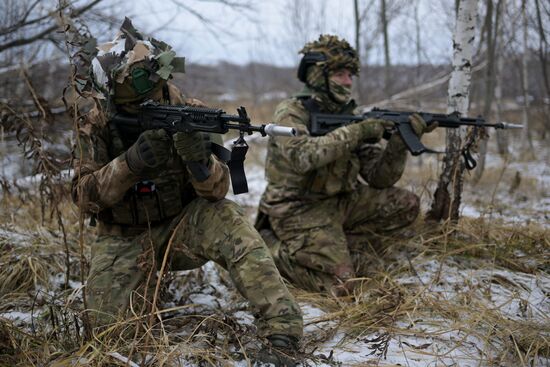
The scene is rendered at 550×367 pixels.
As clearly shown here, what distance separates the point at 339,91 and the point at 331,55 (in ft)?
0.95

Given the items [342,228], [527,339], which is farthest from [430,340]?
[342,228]

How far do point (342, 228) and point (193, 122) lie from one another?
190 cm

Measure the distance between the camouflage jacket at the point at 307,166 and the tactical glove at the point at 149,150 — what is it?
1.25 metres

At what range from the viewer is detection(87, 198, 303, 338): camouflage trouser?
2117mm

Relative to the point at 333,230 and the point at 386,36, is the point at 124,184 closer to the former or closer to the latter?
the point at 333,230

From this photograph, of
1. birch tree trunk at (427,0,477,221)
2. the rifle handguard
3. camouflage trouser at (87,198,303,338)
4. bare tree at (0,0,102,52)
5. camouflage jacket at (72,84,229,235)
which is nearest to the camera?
the rifle handguard

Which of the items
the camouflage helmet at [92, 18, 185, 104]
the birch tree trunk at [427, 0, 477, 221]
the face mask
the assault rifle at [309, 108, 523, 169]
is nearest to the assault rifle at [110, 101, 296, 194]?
the camouflage helmet at [92, 18, 185, 104]

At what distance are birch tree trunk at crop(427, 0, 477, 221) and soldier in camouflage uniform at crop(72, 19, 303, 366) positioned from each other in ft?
6.06

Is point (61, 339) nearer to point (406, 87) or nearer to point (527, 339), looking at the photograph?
point (527, 339)

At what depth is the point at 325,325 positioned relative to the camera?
243 cm

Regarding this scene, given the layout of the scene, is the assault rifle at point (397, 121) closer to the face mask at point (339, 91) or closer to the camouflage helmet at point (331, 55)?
the face mask at point (339, 91)

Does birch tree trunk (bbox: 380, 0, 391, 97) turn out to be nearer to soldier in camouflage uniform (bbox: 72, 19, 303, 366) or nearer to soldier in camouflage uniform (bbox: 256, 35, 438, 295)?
soldier in camouflage uniform (bbox: 256, 35, 438, 295)

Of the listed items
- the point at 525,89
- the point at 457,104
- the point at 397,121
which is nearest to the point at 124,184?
the point at 397,121

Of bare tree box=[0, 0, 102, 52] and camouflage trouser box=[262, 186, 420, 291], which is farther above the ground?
bare tree box=[0, 0, 102, 52]
